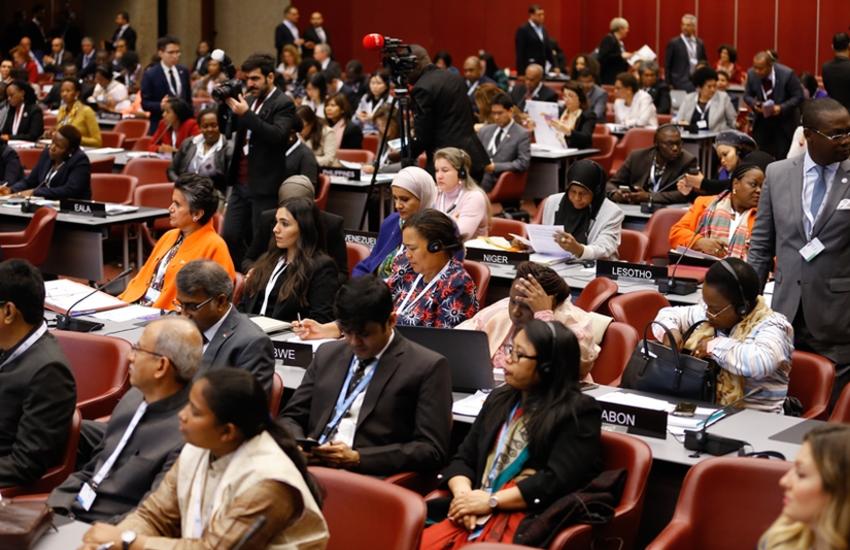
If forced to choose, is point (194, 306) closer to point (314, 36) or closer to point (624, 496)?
point (624, 496)

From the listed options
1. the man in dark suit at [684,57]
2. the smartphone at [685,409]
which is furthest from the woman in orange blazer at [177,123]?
the man in dark suit at [684,57]

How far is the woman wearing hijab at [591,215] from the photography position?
6719mm

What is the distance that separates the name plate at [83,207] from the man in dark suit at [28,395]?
3898 mm

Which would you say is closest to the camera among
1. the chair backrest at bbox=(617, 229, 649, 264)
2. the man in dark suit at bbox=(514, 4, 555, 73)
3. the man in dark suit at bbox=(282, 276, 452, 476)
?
the man in dark suit at bbox=(282, 276, 452, 476)

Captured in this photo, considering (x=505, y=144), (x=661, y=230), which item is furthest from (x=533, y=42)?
(x=661, y=230)

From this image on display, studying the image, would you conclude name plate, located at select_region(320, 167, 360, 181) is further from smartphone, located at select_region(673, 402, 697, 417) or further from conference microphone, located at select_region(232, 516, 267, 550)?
conference microphone, located at select_region(232, 516, 267, 550)

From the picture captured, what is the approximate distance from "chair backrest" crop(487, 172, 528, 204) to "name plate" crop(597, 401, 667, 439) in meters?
6.20

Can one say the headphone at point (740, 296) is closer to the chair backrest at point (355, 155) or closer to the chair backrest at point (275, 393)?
the chair backrest at point (275, 393)

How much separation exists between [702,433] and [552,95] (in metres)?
11.0

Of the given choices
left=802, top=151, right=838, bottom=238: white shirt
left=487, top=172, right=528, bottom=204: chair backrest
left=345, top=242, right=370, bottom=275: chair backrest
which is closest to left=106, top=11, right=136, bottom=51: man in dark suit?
left=487, top=172, right=528, bottom=204: chair backrest

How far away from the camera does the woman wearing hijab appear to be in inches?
265

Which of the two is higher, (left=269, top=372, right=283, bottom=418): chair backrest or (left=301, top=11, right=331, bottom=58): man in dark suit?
(left=301, top=11, right=331, bottom=58): man in dark suit

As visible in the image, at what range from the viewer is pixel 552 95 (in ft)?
47.9

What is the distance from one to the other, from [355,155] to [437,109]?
212cm
